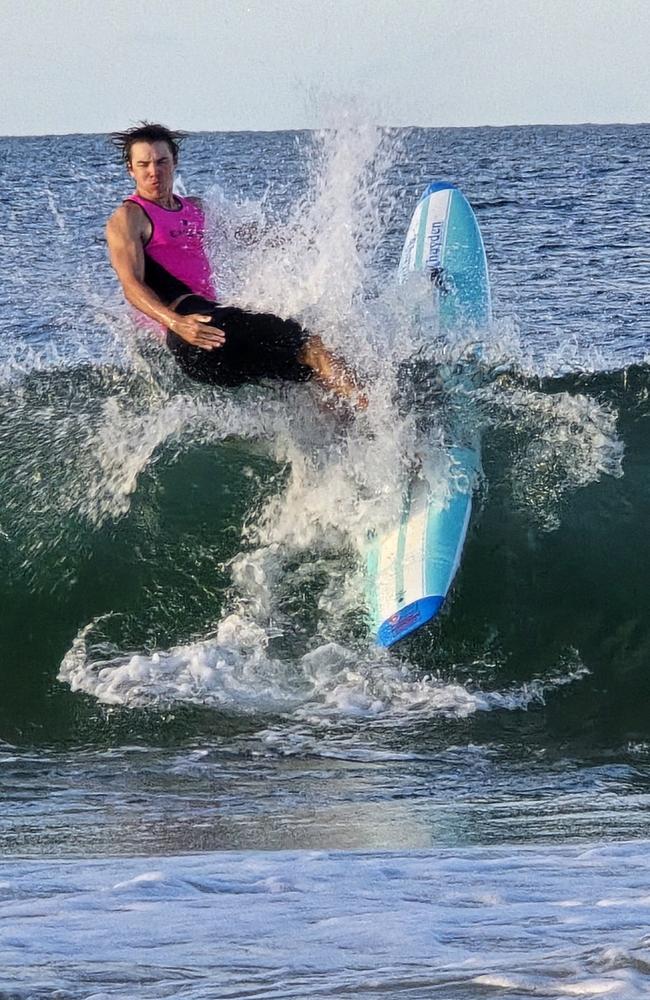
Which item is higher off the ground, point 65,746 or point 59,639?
point 59,639

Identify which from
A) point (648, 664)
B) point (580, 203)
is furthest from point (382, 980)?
point (580, 203)

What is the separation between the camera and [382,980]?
118 inches

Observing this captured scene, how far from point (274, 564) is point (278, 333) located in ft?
3.96

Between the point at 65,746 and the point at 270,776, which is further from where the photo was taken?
the point at 65,746

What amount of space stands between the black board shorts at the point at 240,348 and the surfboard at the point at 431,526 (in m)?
0.86

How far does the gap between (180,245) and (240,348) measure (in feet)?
2.38

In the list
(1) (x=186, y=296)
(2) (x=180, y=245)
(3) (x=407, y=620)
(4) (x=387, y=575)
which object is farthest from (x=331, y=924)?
(2) (x=180, y=245)

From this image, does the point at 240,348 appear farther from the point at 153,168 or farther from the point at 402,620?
the point at 402,620

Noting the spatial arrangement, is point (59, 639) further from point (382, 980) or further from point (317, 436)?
point (382, 980)

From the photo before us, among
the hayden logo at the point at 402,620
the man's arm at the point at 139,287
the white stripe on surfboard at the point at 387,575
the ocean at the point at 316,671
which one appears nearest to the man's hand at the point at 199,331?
the man's arm at the point at 139,287

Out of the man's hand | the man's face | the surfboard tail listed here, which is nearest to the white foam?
the surfboard tail

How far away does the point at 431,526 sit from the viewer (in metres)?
6.45

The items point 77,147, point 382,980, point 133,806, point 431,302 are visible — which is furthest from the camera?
point 77,147

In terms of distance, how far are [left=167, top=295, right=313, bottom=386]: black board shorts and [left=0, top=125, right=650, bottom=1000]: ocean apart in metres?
0.27
